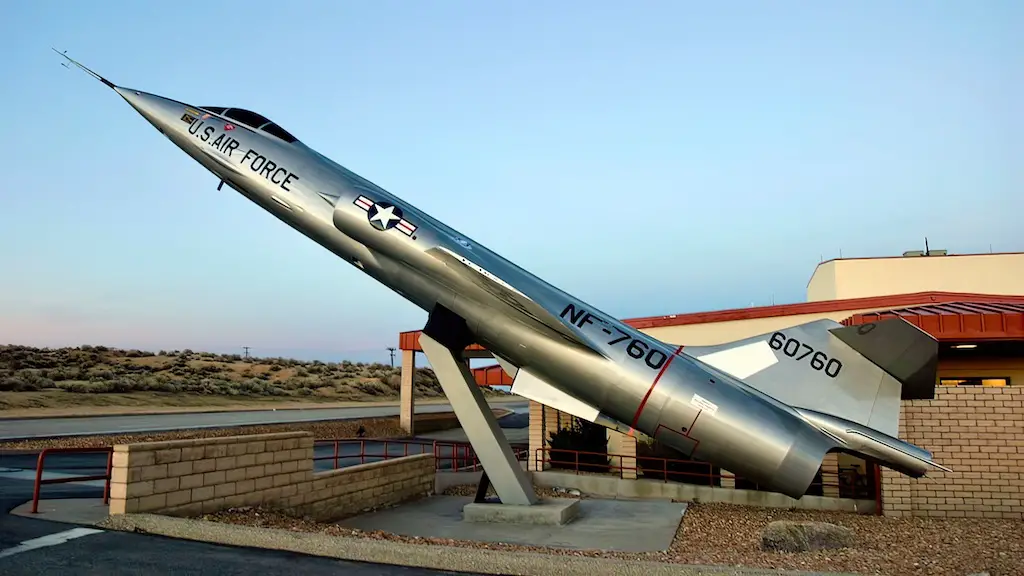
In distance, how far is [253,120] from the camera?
43.3 ft

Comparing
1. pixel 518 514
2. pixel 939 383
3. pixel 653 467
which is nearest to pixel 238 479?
pixel 518 514

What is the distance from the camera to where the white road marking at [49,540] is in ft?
23.3

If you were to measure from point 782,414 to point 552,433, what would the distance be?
10717 millimetres

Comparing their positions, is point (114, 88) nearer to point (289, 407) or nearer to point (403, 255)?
point (403, 255)

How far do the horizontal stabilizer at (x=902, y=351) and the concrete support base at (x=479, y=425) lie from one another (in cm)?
627

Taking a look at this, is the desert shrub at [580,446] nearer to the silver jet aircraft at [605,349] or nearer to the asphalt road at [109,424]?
the silver jet aircraft at [605,349]

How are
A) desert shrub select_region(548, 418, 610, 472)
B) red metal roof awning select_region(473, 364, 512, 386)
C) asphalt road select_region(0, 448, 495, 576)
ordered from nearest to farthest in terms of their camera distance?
asphalt road select_region(0, 448, 495, 576) < desert shrub select_region(548, 418, 610, 472) < red metal roof awning select_region(473, 364, 512, 386)

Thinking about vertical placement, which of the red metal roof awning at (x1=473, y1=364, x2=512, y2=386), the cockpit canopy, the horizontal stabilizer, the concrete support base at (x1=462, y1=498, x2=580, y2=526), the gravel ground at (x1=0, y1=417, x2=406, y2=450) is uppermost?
the cockpit canopy

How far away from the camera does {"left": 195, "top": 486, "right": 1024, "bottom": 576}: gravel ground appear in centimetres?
809

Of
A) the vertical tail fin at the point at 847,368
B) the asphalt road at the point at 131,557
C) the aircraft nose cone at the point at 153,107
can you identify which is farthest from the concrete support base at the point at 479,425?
the aircraft nose cone at the point at 153,107

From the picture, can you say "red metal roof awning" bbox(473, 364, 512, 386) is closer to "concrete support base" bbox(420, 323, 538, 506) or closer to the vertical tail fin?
"concrete support base" bbox(420, 323, 538, 506)

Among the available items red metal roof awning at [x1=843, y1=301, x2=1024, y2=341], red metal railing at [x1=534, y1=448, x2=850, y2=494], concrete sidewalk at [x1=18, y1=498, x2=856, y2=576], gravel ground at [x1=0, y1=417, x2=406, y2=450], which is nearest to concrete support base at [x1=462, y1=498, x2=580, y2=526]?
red metal railing at [x1=534, y1=448, x2=850, y2=494]

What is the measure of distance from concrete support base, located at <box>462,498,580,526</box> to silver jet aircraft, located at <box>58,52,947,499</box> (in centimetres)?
237

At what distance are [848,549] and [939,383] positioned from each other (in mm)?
9376
